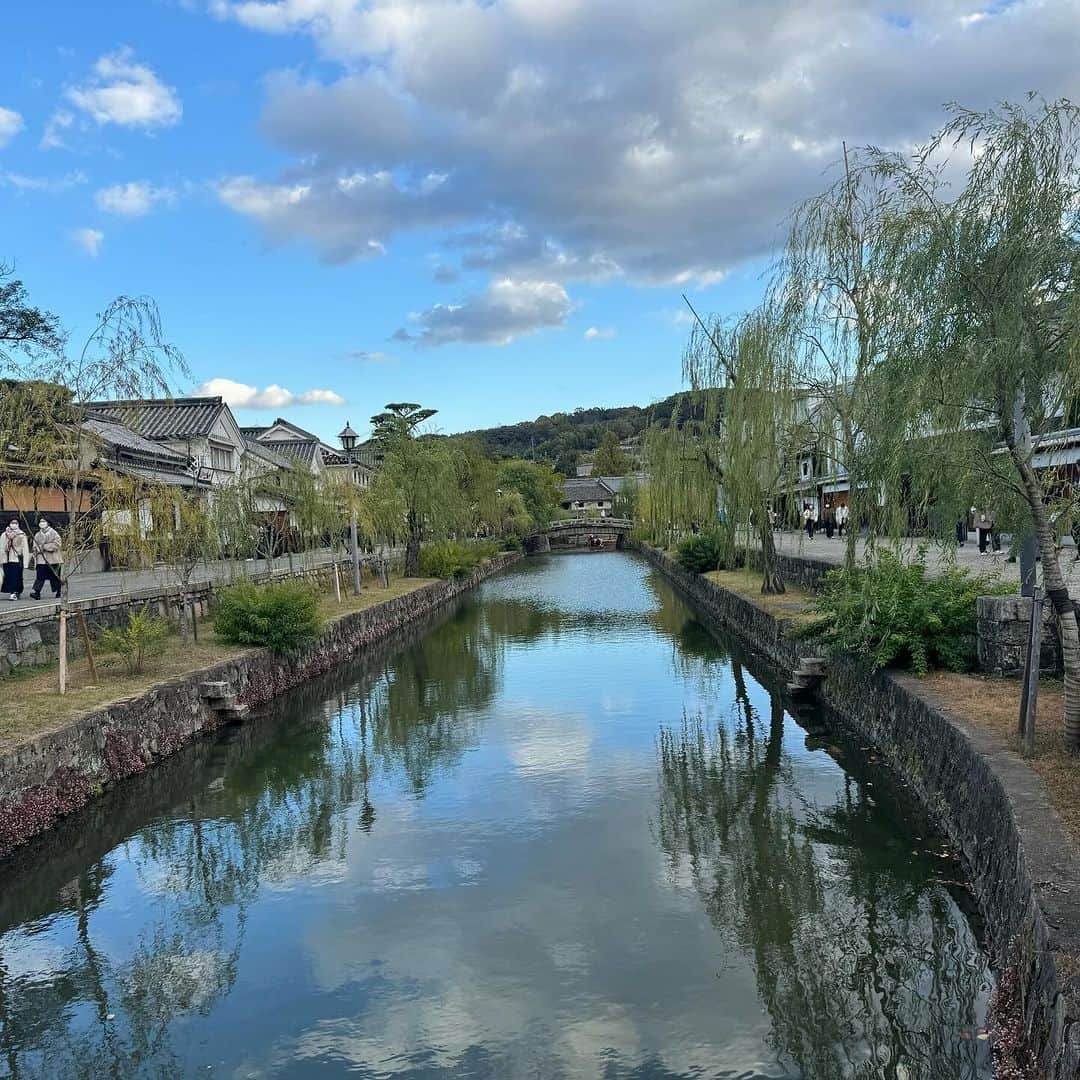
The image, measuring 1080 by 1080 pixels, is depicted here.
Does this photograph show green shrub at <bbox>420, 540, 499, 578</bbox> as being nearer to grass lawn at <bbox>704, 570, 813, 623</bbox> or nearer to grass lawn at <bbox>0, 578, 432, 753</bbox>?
grass lawn at <bbox>704, 570, 813, 623</bbox>

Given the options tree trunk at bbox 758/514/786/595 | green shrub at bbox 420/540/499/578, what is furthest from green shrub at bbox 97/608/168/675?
green shrub at bbox 420/540/499/578

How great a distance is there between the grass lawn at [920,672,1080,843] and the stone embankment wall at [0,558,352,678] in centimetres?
1025

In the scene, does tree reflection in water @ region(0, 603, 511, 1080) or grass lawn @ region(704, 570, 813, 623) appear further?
grass lawn @ region(704, 570, 813, 623)

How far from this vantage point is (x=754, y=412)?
52.6ft

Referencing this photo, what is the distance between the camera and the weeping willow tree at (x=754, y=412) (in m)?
15.4

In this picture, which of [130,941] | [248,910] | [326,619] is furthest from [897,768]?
[326,619]

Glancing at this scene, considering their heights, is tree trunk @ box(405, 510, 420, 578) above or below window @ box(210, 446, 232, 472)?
below

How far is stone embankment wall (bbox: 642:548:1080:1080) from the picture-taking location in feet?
12.7

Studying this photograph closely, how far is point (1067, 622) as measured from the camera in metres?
6.49

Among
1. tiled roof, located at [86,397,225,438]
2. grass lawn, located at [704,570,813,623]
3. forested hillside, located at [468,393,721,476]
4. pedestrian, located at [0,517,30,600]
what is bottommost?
grass lawn, located at [704,570,813,623]

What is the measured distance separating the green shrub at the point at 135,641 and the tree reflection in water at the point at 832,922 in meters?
6.60

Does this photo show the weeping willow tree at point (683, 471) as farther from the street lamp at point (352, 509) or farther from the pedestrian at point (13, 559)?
the pedestrian at point (13, 559)

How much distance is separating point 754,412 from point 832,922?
11029 mm

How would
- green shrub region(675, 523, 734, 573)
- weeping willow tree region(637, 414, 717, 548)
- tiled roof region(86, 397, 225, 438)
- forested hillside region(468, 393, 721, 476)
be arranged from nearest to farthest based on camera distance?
weeping willow tree region(637, 414, 717, 548) → green shrub region(675, 523, 734, 573) → tiled roof region(86, 397, 225, 438) → forested hillside region(468, 393, 721, 476)
